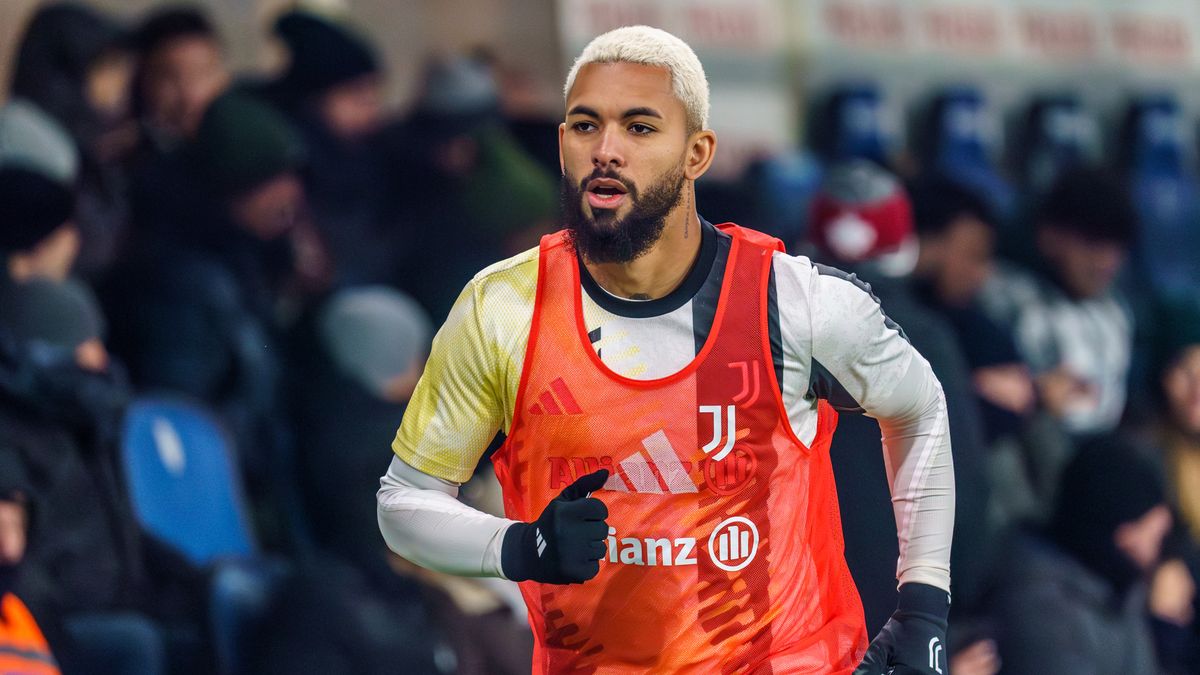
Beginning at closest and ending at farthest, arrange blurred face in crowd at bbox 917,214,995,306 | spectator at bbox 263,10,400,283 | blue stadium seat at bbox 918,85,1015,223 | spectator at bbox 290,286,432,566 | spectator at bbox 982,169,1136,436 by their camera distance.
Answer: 1. spectator at bbox 290,286,432,566
2. blurred face in crowd at bbox 917,214,995,306
3. spectator at bbox 263,10,400,283
4. spectator at bbox 982,169,1136,436
5. blue stadium seat at bbox 918,85,1015,223

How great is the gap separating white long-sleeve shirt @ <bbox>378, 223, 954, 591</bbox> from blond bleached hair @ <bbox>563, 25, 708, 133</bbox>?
0.98 ft

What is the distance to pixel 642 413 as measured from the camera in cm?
380

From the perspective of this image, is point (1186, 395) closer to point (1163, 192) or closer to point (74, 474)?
point (1163, 192)

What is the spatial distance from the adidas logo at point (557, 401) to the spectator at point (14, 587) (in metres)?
1.93

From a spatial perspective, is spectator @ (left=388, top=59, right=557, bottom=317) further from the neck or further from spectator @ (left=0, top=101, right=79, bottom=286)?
the neck

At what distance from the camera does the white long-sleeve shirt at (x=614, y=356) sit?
382cm

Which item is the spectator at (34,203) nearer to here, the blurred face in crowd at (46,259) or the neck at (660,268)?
the blurred face in crowd at (46,259)

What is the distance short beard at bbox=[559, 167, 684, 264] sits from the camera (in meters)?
3.78

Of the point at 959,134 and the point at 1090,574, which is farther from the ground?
the point at 959,134

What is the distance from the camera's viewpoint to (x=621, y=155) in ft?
12.3

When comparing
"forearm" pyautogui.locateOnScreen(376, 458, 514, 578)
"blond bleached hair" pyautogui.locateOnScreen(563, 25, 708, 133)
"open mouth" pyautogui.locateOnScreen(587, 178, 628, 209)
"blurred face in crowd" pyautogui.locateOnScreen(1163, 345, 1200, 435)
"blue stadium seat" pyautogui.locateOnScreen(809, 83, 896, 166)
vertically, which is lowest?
"blurred face in crowd" pyautogui.locateOnScreen(1163, 345, 1200, 435)

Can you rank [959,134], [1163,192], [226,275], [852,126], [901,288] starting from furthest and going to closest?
[1163,192]
[959,134]
[852,126]
[226,275]
[901,288]

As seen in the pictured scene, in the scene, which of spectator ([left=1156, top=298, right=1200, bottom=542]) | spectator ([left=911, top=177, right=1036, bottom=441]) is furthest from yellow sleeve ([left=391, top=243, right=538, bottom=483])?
spectator ([left=1156, top=298, right=1200, bottom=542])

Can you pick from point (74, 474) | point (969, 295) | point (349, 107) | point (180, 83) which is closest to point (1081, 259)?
point (969, 295)
